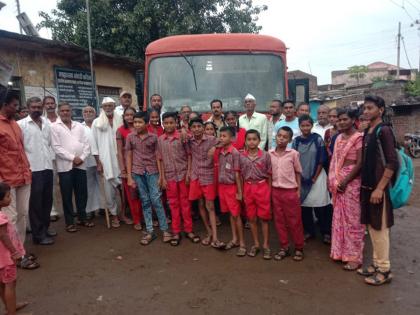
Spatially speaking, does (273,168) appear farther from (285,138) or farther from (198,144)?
(198,144)

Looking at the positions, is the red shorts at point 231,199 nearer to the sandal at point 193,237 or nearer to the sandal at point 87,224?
the sandal at point 193,237

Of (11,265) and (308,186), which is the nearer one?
(11,265)

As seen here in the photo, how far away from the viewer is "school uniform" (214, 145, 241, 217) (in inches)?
148

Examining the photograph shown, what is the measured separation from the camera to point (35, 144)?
4.05 m

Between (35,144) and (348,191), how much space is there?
3384 millimetres

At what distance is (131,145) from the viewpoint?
4.19 m

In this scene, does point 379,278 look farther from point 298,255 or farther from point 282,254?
point 282,254

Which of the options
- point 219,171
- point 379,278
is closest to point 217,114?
point 219,171

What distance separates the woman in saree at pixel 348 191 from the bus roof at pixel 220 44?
234cm

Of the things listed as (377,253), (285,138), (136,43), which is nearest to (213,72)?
(285,138)

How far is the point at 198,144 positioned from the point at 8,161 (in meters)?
1.90

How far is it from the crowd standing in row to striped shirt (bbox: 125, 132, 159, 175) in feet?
0.04

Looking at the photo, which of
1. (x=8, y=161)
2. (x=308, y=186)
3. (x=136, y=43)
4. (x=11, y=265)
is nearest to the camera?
(x=11, y=265)

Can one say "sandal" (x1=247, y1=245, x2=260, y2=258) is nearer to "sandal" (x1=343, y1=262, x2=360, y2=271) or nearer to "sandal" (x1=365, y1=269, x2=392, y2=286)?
"sandal" (x1=343, y1=262, x2=360, y2=271)
